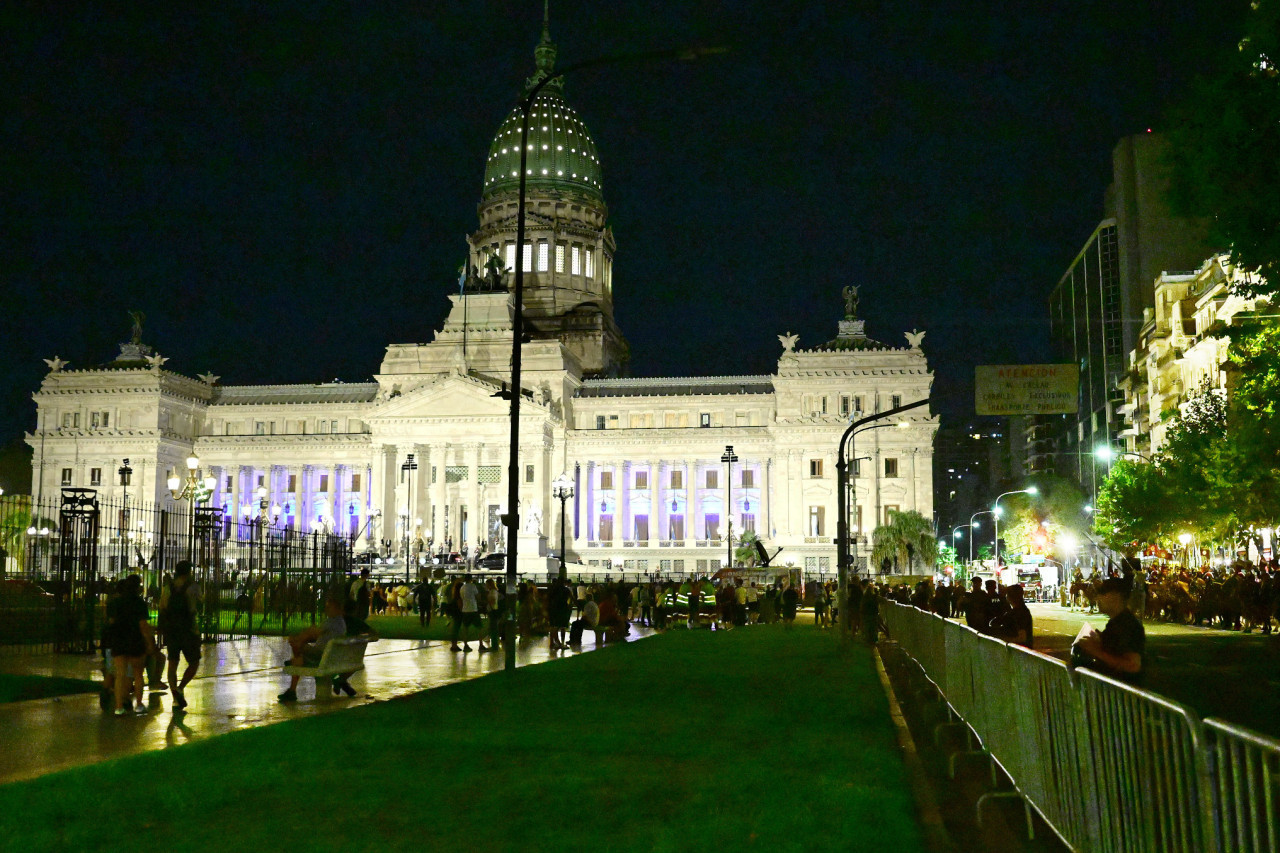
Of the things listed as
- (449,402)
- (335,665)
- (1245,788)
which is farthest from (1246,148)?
(449,402)

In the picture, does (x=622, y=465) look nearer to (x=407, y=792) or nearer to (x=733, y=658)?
(x=733, y=658)

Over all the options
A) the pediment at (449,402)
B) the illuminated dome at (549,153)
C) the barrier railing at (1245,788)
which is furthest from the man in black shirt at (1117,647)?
the illuminated dome at (549,153)

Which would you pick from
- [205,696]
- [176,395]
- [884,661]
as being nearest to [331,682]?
[205,696]

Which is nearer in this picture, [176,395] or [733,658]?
[733,658]

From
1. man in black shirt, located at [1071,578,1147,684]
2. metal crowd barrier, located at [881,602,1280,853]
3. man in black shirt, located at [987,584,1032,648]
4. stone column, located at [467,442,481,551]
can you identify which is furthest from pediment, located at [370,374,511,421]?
man in black shirt, located at [1071,578,1147,684]

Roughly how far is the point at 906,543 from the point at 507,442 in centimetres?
3536

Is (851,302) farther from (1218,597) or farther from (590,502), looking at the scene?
(1218,597)

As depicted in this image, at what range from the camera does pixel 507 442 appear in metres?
107

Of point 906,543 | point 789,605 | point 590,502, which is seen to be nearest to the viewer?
point 789,605

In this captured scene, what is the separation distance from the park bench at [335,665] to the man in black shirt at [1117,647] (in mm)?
12327

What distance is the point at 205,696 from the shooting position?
69.4ft

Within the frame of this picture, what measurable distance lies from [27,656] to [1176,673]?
24620 millimetres

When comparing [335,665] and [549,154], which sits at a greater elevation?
[549,154]

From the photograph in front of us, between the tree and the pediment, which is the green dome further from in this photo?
the tree
